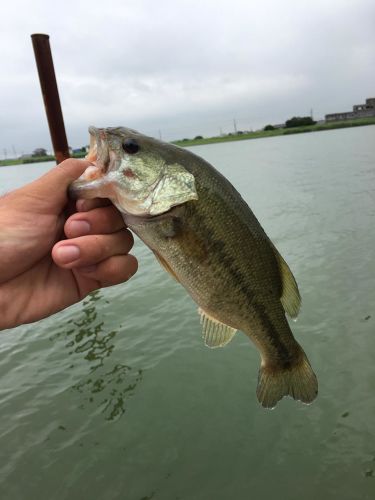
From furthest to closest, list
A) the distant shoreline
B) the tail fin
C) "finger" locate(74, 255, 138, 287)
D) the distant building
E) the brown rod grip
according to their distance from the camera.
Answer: the distant building
the distant shoreline
the brown rod grip
the tail fin
"finger" locate(74, 255, 138, 287)

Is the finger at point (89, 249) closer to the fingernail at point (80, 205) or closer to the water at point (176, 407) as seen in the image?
the fingernail at point (80, 205)

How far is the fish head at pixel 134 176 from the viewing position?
276 cm

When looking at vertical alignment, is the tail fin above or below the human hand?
below

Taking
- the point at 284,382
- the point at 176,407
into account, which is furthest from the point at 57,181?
the point at 176,407

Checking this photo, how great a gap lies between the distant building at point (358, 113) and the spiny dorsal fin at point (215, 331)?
14557cm

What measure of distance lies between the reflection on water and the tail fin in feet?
13.9

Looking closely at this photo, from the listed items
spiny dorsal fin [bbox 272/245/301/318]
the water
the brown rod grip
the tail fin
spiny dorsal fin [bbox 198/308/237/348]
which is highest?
the brown rod grip

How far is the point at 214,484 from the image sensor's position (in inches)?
215

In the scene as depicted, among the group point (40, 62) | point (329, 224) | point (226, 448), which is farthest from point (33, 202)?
point (329, 224)

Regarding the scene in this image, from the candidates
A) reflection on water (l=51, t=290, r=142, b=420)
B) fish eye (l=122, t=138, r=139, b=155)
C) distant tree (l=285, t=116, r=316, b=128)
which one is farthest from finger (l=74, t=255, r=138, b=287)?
distant tree (l=285, t=116, r=316, b=128)

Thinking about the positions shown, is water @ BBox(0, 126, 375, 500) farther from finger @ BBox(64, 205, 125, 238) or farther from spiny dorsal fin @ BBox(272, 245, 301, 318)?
finger @ BBox(64, 205, 125, 238)

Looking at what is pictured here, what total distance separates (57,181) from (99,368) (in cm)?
628

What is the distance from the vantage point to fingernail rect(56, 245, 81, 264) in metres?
2.90

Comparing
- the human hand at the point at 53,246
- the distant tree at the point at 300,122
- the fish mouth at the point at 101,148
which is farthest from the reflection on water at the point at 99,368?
the distant tree at the point at 300,122
